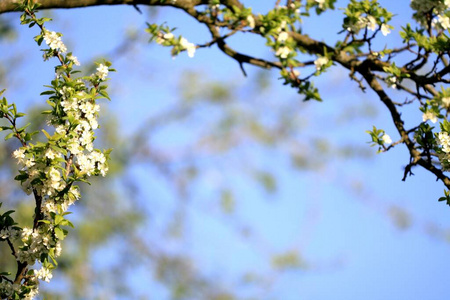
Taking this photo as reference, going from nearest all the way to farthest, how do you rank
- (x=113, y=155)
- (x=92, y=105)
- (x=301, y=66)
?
(x=92, y=105) → (x=301, y=66) → (x=113, y=155)

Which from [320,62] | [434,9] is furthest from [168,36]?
[434,9]

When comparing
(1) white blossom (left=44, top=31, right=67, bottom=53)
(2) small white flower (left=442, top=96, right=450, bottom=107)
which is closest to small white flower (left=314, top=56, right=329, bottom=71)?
(2) small white flower (left=442, top=96, right=450, bottom=107)

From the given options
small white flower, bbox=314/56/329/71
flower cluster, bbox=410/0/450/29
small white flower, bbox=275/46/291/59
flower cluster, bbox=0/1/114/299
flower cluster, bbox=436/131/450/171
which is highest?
flower cluster, bbox=410/0/450/29

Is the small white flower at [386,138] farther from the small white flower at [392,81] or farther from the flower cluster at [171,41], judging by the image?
the flower cluster at [171,41]

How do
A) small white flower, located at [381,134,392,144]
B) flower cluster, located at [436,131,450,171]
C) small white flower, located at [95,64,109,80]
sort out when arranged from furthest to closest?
small white flower, located at [381,134,392,144]
flower cluster, located at [436,131,450,171]
small white flower, located at [95,64,109,80]

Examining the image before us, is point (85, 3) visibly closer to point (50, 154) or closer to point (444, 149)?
point (50, 154)

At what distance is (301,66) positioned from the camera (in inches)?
103

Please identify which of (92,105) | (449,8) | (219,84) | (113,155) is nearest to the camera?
(92,105)

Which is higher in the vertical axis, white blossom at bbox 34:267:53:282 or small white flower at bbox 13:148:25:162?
small white flower at bbox 13:148:25:162

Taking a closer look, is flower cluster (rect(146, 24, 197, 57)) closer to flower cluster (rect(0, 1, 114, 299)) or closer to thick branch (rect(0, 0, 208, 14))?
thick branch (rect(0, 0, 208, 14))

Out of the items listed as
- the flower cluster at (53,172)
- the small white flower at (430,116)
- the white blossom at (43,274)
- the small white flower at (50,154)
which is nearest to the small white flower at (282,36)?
the small white flower at (430,116)

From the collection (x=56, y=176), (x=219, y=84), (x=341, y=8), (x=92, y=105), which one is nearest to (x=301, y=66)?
(x=341, y=8)

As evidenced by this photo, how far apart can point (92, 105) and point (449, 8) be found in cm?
165

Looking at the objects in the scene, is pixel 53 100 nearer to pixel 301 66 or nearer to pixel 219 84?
pixel 301 66
